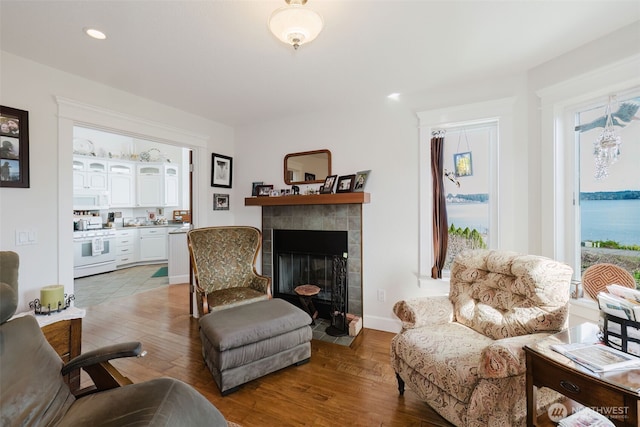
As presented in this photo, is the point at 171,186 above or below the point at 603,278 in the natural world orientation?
above

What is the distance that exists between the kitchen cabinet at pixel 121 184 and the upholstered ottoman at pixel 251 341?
5.64 metres

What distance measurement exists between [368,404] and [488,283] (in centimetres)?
116

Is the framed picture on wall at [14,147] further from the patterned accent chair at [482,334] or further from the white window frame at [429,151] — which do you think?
the white window frame at [429,151]

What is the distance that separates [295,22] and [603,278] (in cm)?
237

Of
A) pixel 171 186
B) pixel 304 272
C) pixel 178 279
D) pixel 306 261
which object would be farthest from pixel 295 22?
pixel 171 186

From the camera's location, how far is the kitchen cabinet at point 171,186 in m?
6.67

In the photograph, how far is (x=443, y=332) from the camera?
5.74ft

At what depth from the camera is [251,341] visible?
76.5 inches

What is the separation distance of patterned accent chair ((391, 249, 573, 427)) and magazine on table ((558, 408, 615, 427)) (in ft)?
0.42

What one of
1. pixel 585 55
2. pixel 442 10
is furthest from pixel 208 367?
pixel 585 55

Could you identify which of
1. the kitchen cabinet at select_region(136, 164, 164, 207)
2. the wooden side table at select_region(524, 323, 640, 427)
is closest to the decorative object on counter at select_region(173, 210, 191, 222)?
the kitchen cabinet at select_region(136, 164, 164, 207)

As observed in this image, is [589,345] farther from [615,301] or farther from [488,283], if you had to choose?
[488,283]

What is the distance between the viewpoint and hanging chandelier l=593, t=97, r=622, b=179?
1.88 meters

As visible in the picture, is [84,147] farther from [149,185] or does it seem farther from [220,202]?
[220,202]
